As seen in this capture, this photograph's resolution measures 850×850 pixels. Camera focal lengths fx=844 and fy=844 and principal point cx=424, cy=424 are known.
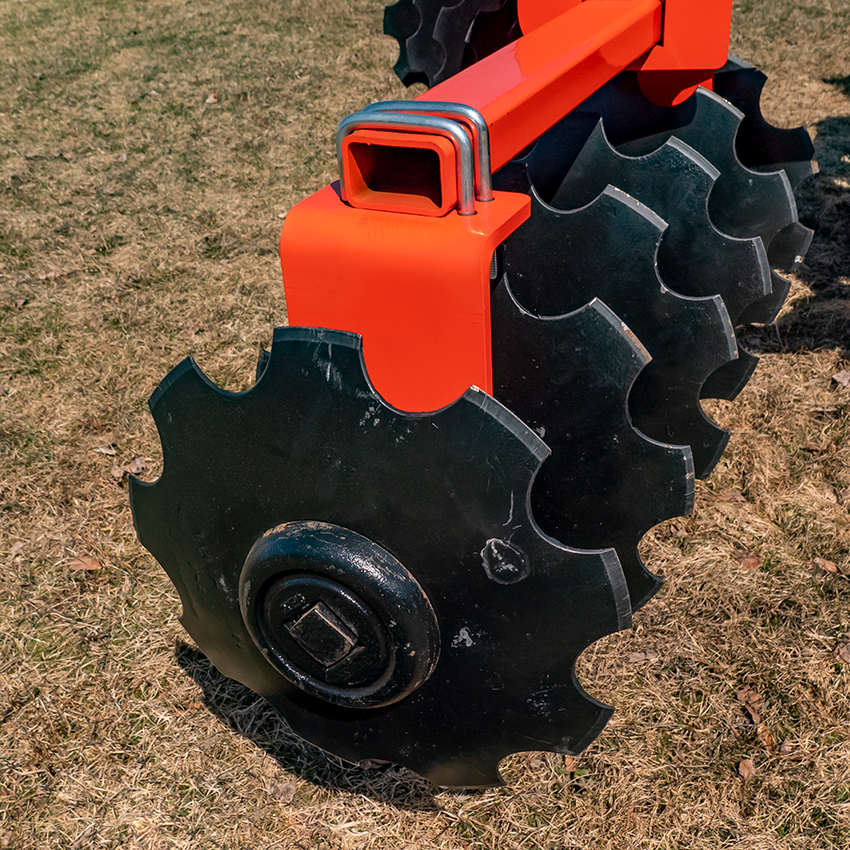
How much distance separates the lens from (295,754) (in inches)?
99.3

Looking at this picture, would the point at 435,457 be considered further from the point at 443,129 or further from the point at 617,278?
the point at 617,278

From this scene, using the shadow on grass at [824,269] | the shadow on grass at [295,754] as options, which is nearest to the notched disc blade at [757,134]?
the shadow on grass at [824,269]

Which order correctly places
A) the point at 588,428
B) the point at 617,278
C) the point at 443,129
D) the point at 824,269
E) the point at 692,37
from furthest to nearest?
the point at 824,269 < the point at 692,37 < the point at 617,278 < the point at 588,428 < the point at 443,129

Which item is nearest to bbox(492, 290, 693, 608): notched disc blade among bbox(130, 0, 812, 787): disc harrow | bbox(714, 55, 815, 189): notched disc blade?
bbox(130, 0, 812, 787): disc harrow

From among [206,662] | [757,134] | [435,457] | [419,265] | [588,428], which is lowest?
[206,662]

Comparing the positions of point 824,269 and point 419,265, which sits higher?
point 419,265

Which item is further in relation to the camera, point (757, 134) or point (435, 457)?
point (757, 134)

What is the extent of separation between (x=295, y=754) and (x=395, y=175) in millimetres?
1735

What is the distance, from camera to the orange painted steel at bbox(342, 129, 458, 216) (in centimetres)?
157

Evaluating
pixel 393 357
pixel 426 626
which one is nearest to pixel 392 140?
pixel 393 357

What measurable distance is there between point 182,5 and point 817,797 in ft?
34.4

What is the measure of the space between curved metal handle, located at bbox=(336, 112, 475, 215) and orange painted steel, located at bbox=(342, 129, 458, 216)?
0.5 inches

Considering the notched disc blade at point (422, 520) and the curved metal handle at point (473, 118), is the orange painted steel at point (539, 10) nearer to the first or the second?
the curved metal handle at point (473, 118)

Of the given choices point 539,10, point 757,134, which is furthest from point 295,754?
point 757,134
